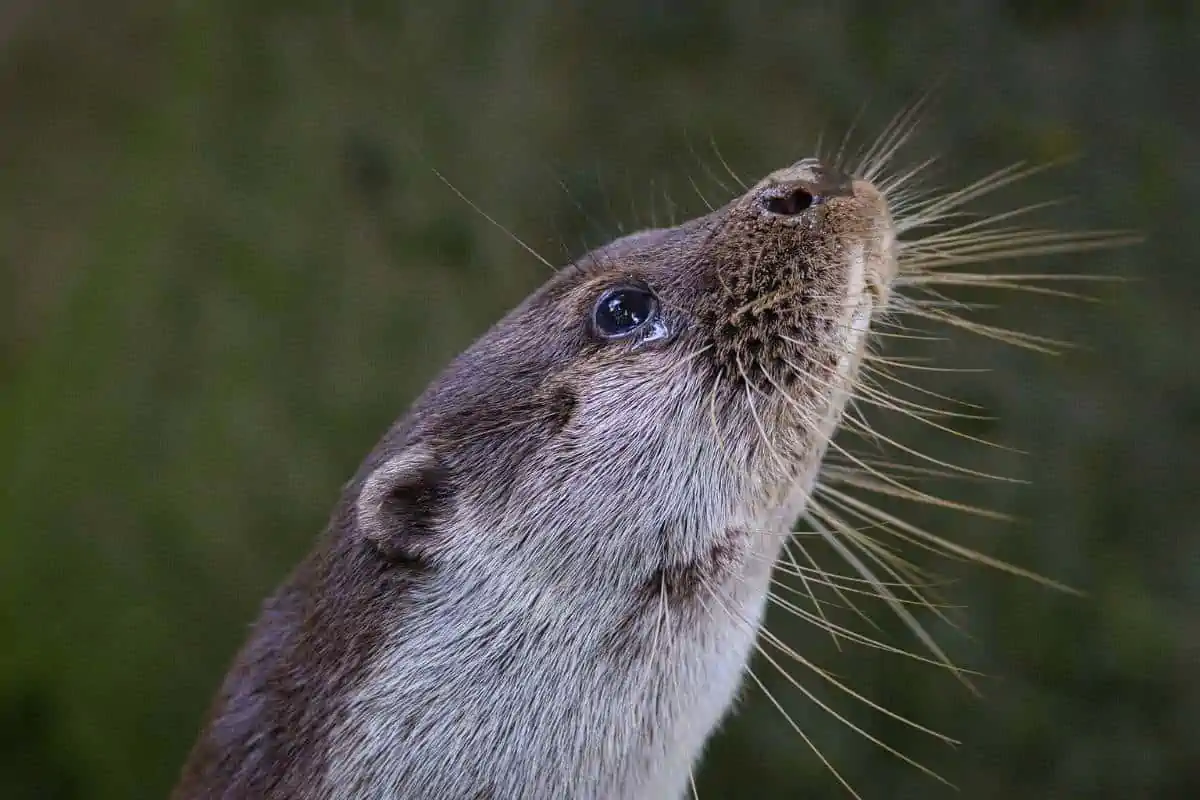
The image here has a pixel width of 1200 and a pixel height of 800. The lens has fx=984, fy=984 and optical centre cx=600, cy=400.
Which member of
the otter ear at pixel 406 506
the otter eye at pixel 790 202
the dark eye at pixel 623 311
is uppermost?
the otter eye at pixel 790 202

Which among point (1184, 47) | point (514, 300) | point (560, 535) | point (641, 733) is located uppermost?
point (1184, 47)

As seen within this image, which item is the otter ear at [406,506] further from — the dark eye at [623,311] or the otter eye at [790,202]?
the otter eye at [790,202]

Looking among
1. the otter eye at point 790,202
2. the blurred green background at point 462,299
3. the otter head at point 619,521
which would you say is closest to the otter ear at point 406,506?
the otter head at point 619,521

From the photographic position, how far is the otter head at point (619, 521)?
0.90m

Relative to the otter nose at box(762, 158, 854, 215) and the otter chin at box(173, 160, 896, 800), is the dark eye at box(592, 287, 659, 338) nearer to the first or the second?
the otter chin at box(173, 160, 896, 800)

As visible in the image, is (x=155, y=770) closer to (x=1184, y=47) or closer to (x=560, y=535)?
(x=560, y=535)

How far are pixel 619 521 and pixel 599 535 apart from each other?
0.08ft

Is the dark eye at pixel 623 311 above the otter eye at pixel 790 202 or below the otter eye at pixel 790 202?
below

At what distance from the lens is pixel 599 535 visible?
0.91 metres

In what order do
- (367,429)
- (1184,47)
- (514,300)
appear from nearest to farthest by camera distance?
(1184,47) < (514,300) < (367,429)

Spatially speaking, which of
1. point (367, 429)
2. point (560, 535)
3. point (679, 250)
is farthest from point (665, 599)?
point (367, 429)

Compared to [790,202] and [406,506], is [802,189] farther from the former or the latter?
[406,506]

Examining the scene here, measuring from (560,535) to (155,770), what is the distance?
71.8 inches

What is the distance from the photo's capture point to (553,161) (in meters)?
2.02
